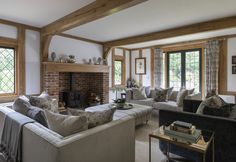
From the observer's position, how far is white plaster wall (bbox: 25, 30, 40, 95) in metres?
A: 4.12

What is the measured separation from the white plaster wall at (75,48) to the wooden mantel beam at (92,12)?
89 centimetres

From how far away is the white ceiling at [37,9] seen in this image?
9.26 ft

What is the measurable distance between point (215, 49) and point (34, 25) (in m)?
5.37

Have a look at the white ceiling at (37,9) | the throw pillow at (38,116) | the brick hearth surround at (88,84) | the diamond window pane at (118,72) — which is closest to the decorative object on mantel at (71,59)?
the brick hearth surround at (88,84)

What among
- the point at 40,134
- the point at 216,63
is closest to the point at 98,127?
the point at 40,134

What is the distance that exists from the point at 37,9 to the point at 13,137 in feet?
7.86

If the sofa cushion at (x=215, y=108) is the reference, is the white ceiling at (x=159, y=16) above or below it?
above

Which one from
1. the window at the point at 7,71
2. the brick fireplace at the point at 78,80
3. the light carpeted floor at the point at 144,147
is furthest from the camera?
the brick fireplace at the point at 78,80

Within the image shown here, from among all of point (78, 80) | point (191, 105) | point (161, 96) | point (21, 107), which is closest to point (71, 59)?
point (78, 80)

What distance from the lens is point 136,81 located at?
734 cm

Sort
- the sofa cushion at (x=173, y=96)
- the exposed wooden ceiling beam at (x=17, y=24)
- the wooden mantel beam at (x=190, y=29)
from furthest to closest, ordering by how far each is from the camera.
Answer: the sofa cushion at (x=173, y=96) → the exposed wooden ceiling beam at (x=17, y=24) → the wooden mantel beam at (x=190, y=29)

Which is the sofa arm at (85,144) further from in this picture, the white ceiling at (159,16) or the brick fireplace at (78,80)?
the brick fireplace at (78,80)

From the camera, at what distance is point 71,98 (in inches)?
200

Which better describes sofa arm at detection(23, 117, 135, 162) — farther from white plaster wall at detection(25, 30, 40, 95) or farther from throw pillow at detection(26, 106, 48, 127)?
white plaster wall at detection(25, 30, 40, 95)
